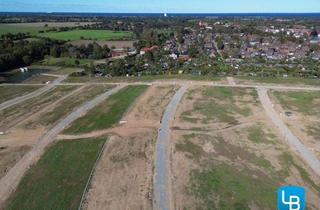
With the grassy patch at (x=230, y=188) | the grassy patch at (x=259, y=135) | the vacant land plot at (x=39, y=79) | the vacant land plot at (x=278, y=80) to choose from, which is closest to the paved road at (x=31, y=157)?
the grassy patch at (x=230, y=188)

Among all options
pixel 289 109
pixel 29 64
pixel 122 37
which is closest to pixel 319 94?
pixel 289 109

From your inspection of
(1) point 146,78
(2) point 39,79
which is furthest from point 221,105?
(2) point 39,79

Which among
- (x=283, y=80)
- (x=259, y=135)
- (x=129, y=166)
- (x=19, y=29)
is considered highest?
(x=19, y=29)

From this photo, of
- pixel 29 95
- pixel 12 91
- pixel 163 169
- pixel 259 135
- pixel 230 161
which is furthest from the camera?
pixel 12 91

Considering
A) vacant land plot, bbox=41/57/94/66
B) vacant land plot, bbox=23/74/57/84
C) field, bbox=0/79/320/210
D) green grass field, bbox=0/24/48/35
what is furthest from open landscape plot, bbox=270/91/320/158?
green grass field, bbox=0/24/48/35

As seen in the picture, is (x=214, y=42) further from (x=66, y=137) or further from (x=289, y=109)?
(x=66, y=137)

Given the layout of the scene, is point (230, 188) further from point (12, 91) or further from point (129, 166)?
point (12, 91)
